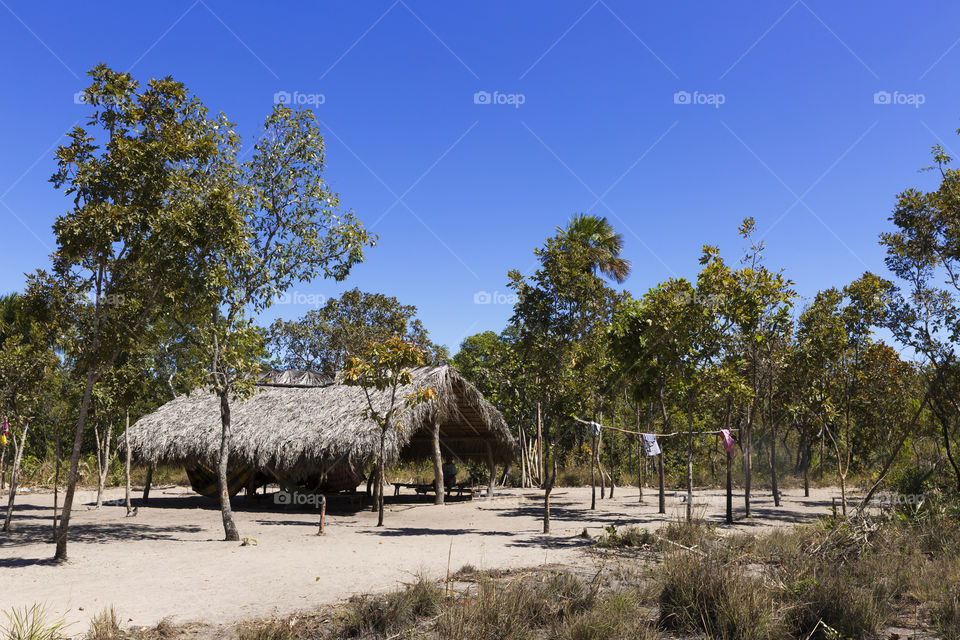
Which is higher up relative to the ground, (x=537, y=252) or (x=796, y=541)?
(x=537, y=252)

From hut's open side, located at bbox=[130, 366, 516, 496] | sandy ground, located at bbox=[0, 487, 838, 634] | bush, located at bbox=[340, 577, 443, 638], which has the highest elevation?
hut's open side, located at bbox=[130, 366, 516, 496]

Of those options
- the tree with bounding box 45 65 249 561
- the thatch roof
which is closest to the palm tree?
the thatch roof

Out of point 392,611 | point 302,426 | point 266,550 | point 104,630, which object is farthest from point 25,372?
point 392,611

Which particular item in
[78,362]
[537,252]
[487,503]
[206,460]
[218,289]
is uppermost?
[537,252]

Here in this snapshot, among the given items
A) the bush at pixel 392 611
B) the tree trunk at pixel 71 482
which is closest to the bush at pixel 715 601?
the bush at pixel 392 611

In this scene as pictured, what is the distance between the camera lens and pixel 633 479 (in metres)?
30.5

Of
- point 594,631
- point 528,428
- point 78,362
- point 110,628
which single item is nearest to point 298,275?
point 78,362

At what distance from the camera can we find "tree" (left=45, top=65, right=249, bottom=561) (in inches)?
408

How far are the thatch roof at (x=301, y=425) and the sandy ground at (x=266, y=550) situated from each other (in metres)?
1.70

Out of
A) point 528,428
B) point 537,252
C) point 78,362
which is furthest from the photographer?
point 528,428

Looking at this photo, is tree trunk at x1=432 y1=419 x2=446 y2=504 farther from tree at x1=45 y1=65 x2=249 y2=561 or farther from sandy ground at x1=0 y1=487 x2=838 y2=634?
tree at x1=45 y1=65 x2=249 y2=561

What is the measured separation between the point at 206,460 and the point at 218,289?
29.7 feet

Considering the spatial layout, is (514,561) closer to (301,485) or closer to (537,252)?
(537,252)

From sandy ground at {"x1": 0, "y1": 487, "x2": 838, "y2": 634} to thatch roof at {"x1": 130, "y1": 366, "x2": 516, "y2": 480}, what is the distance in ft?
5.57
